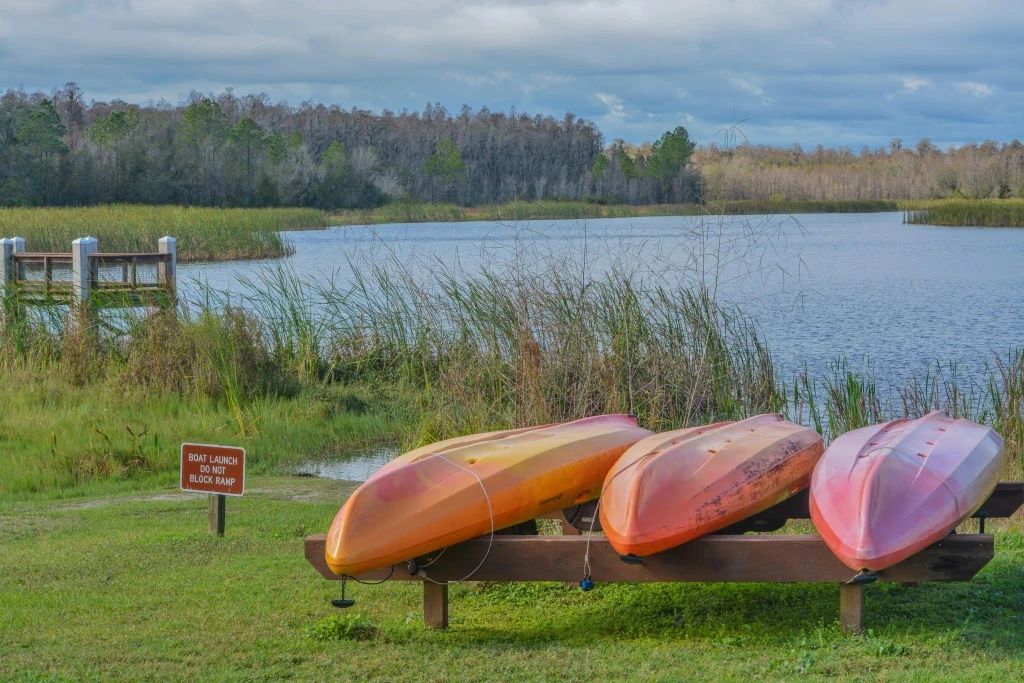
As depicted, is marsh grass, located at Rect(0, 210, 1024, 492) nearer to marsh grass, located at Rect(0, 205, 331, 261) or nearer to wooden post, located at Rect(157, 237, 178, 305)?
wooden post, located at Rect(157, 237, 178, 305)

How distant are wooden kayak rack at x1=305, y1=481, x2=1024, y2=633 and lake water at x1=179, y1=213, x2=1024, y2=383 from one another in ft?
11.0

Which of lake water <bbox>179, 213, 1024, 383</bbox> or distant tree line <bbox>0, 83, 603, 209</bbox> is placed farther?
distant tree line <bbox>0, 83, 603, 209</bbox>

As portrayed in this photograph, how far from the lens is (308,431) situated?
32.3 feet

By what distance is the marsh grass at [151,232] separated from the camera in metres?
27.9

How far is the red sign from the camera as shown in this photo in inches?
212

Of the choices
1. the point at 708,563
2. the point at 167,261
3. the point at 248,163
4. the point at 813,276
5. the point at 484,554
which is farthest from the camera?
the point at 248,163

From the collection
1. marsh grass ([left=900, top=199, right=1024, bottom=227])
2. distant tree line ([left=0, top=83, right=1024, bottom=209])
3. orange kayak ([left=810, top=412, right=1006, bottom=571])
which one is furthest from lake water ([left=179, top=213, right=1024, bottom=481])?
distant tree line ([left=0, top=83, right=1024, bottom=209])

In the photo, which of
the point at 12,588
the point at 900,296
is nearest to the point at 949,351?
the point at 900,296

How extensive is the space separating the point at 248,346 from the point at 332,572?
24.6 ft

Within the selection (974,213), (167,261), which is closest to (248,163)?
(974,213)

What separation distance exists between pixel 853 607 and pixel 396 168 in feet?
241

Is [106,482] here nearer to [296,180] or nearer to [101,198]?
[101,198]

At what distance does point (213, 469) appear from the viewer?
5434 mm

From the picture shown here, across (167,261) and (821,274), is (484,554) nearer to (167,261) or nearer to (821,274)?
(167,261)
